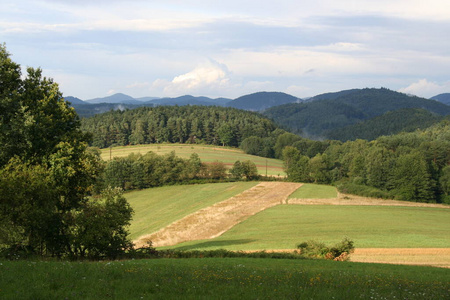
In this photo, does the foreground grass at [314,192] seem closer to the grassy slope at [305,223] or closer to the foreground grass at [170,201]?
the grassy slope at [305,223]

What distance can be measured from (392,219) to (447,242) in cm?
1949

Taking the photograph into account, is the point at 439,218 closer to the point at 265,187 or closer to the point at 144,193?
the point at 265,187

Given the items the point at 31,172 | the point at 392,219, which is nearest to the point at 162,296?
the point at 31,172

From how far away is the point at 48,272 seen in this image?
1538cm

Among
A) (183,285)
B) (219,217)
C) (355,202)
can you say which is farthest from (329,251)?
(355,202)

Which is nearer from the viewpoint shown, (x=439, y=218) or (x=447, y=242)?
(x=447, y=242)

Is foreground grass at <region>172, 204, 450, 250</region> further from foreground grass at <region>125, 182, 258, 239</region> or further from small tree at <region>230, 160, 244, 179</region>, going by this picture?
small tree at <region>230, 160, 244, 179</region>

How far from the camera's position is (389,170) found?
10856cm

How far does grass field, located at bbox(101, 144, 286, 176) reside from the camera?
142250 mm

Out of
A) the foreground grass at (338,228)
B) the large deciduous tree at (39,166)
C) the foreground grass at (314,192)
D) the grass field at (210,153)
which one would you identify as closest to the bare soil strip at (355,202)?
the foreground grass at (314,192)

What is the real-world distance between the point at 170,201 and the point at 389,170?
61.9 metres

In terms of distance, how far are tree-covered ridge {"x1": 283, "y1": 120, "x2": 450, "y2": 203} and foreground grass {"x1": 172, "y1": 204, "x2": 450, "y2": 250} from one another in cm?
1630

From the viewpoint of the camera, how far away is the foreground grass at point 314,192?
9275 centimetres

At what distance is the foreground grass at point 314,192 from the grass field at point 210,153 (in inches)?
1061
